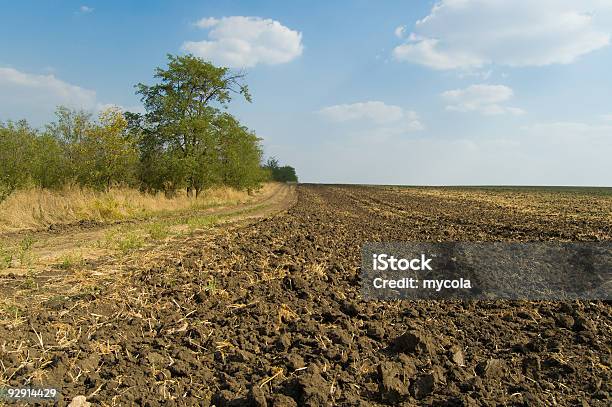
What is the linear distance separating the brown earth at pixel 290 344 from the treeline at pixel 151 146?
1339 cm

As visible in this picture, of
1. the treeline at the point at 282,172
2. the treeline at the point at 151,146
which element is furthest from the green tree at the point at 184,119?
the treeline at the point at 282,172

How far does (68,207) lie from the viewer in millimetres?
17344

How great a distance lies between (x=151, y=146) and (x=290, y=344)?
25.5m

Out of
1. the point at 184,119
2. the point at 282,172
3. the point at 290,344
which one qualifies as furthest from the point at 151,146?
the point at 282,172

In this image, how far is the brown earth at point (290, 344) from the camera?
3930 mm

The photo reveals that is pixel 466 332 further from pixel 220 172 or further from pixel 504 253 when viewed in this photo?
pixel 220 172

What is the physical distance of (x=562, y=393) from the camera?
398cm

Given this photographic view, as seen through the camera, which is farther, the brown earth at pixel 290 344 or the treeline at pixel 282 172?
the treeline at pixel 282 172

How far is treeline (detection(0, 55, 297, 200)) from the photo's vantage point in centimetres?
1930

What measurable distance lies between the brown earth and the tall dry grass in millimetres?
8938

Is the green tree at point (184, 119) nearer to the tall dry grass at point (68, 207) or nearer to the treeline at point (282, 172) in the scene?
the tall dry grass at point (68, 207)

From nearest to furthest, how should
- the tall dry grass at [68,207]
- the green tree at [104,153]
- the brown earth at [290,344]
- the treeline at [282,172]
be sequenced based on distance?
the brown earth at [290,344]
the tall dry grass at [68,207]
the green tree at [104,153]
the treeline at [282,172]

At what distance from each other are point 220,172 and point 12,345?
89.4 ft

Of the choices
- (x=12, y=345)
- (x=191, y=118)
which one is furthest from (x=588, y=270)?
(x=191, y=118)
